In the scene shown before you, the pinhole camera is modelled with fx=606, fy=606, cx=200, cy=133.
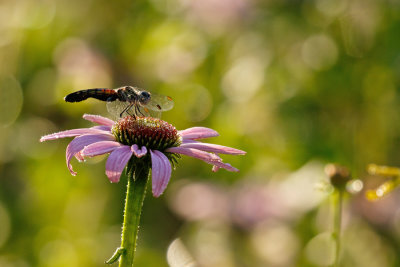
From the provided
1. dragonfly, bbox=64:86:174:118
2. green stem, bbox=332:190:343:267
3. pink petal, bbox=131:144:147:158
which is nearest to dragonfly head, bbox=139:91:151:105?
dragonfly, bbox=64:86:174:118

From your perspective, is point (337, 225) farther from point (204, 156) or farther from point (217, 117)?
point (217, 117)

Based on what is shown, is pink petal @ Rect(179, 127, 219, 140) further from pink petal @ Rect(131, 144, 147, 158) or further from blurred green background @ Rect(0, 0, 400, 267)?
blurred green background @ Rect(0, 0, 400, 267)

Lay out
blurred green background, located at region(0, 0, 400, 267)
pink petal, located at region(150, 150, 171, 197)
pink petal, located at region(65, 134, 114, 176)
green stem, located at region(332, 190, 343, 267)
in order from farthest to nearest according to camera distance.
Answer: blurred green background, located at region(0, 0, 400, 267)
green stem, located at region(332, 190, 343, 267)
pink petal, located at region(65, 134, 114, 176)
pink petal, located at region(150, 150, 171, 197)

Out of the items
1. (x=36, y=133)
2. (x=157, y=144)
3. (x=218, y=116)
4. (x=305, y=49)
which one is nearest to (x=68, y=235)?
(x=36, y=133)

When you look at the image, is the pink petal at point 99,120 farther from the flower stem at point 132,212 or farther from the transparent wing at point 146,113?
the flower stem at point 132,212

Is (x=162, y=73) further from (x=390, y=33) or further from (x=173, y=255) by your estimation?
(x=173, y=255)

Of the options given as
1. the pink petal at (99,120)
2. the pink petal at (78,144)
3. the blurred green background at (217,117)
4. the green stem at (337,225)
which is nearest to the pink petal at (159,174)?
the pink petal at (78,144)
